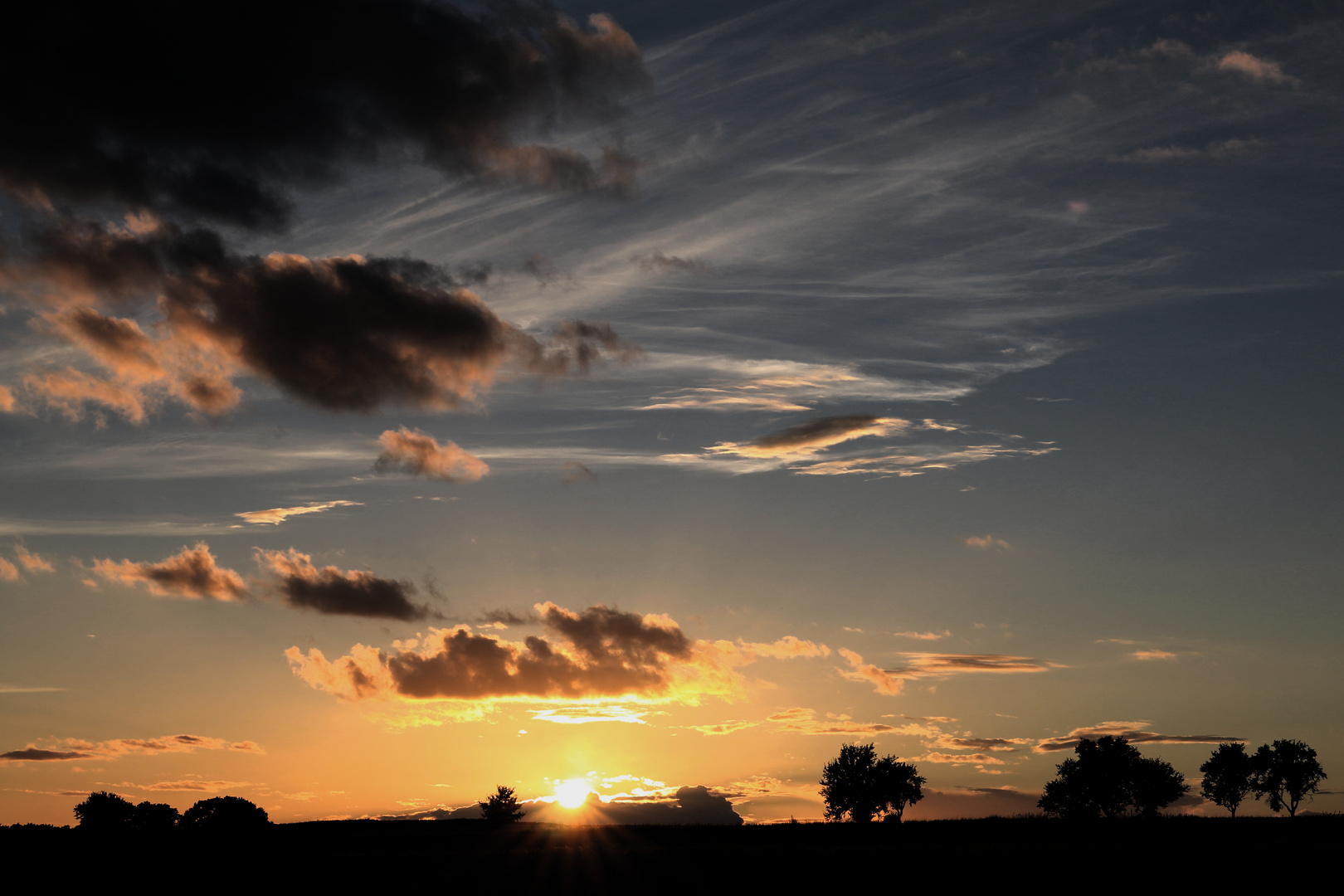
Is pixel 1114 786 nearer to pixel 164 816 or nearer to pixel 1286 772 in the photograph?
pixel 1286 772

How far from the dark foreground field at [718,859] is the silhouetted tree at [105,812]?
7459cm

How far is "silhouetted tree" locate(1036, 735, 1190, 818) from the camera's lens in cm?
16362

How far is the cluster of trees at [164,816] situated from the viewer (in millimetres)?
172625

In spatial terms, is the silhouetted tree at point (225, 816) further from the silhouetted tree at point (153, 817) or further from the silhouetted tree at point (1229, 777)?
the silhouetted tree at point (1229, 777)

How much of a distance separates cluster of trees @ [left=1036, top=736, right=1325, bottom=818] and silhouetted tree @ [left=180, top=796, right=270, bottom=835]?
460 ft

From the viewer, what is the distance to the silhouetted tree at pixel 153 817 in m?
175

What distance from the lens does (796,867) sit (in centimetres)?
7281

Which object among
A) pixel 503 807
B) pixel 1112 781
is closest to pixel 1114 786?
pixel 1112 781

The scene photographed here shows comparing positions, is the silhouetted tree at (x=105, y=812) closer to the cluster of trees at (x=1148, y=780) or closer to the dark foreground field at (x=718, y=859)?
the dark foreground field at (x=718, y=859)

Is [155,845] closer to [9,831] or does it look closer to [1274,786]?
[9,831]

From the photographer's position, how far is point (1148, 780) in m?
164

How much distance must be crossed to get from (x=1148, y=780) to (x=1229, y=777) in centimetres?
2458

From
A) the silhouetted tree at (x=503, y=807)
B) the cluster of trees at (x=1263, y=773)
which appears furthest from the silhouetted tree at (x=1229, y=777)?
the silhouetted tree at (x=503, y=807)

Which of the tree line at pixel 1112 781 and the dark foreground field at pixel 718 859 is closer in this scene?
the dark foreground field at pixel 718 859
